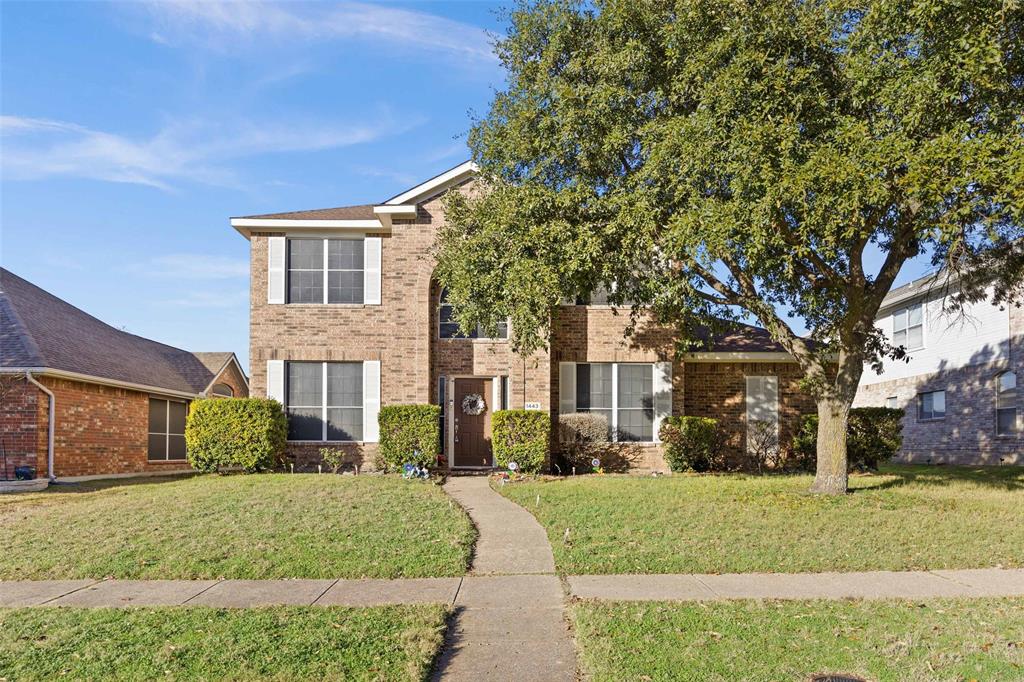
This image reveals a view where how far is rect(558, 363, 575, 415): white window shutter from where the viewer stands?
1752 centimetres

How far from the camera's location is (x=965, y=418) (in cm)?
2281

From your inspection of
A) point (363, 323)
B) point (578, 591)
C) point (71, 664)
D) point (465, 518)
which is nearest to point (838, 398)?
point (465, 518)

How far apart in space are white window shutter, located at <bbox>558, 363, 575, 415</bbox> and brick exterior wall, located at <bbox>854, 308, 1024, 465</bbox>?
12.8m

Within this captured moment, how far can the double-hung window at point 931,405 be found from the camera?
24.1 m

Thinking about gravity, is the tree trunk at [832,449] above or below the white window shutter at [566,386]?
below

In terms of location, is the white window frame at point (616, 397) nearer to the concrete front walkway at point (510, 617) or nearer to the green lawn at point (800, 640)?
the concrete front walkway at point (510, 617)

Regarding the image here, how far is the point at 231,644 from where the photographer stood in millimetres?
5266

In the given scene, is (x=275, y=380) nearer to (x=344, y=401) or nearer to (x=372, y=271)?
(x=344, y=401)

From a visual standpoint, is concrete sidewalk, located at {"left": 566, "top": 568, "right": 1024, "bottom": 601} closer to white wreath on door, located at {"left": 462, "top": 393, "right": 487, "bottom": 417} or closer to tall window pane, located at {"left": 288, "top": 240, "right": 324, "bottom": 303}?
white wreath on door, located at {"left": 462, "top": 393, "right": 487, "bottom": 417}

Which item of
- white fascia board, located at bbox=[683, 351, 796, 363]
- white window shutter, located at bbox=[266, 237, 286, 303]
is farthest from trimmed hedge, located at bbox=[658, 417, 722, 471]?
white window shutter, located at bbox=[266, 237, 286, 303]

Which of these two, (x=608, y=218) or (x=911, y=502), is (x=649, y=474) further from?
(x=608, y=218)

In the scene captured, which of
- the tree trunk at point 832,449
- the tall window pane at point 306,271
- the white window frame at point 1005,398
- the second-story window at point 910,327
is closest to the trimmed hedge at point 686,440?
the tree trunk at point 832,449

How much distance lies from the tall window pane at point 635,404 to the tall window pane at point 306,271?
292 inches

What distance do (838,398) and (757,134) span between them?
5.16 metres
